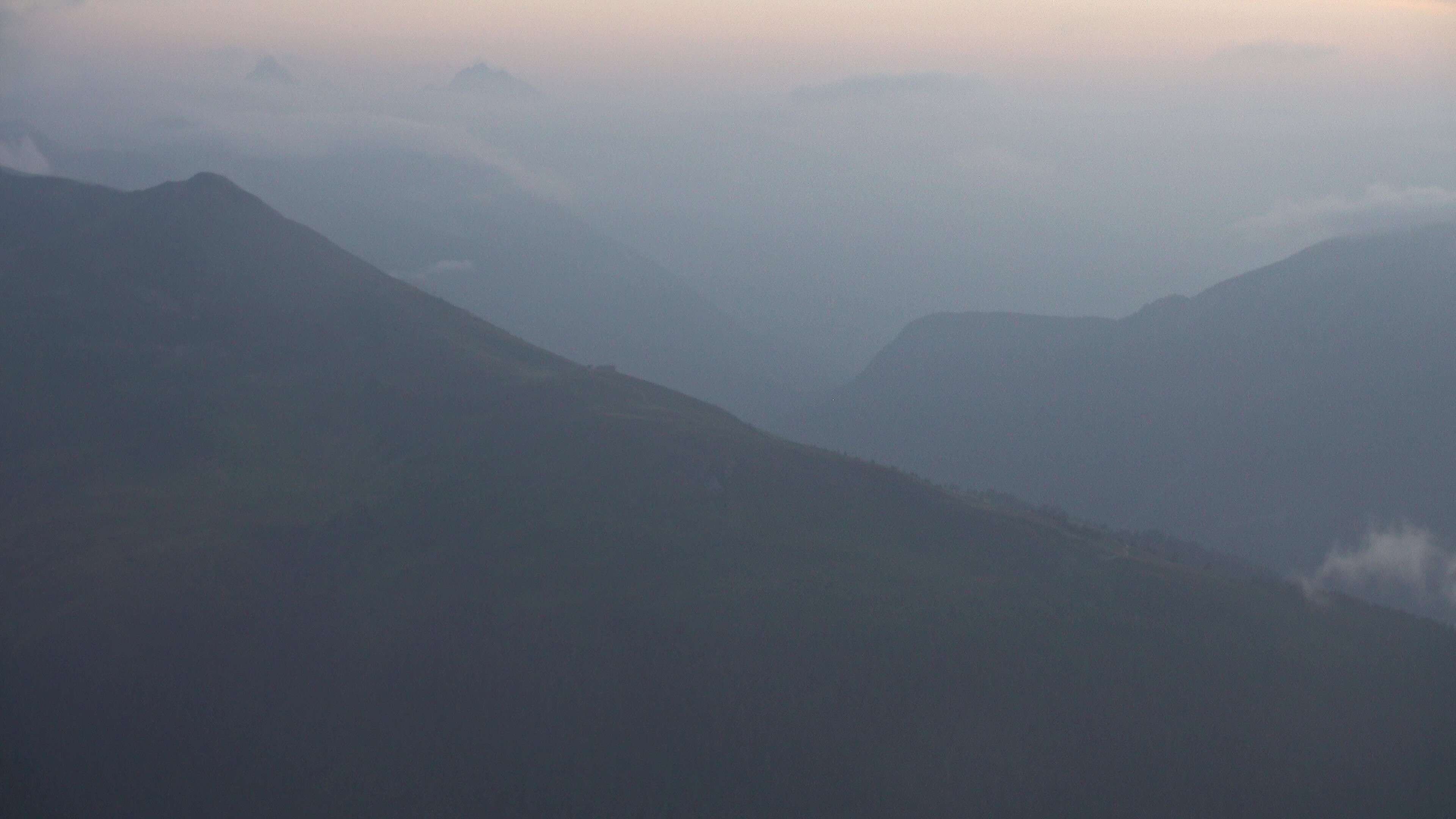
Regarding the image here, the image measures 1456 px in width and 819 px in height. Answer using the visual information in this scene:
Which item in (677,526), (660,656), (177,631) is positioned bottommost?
(177,631)

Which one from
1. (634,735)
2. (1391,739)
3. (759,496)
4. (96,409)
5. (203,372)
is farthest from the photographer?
(203,372)

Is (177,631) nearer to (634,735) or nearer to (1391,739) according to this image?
(634,735)

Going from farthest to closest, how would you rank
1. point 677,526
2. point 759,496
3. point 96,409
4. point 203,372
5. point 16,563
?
point 203,372
point 96,409
point 759,496
point 677,526
point 16,563

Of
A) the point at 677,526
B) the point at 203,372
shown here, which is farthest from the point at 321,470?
the point at 677,526

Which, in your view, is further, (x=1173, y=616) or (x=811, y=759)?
(x=1173, y=616)

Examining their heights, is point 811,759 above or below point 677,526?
below

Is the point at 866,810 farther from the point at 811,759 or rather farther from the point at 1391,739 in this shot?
the point at 1391,739
